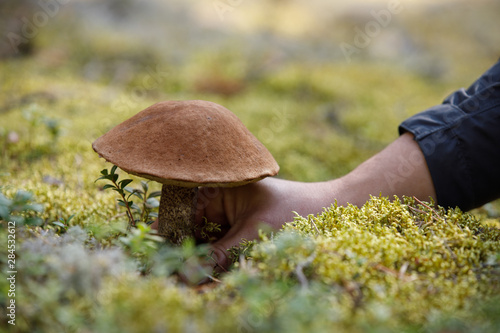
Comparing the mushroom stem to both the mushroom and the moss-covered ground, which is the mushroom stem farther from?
the moss-covered ground

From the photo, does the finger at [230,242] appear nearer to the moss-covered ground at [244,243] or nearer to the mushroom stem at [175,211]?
the moss-covered ground at [244,243]

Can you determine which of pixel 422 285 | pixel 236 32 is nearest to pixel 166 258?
pixel 422 285

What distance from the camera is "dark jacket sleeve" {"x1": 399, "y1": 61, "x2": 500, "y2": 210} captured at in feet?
5.85

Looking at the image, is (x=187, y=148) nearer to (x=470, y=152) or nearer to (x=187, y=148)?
(x=187, y=148)

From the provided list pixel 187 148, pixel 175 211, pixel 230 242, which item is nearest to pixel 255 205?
pixel 230 242

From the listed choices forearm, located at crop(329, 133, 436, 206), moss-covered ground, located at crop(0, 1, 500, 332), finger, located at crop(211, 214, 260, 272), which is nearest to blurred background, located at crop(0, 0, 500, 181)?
moss-covered ground, located at crop(0, 1, 500, 332)

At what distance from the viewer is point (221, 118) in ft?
4.75

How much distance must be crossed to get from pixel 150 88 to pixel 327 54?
4449 mm

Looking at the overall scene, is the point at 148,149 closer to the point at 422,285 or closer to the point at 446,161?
the point at 422,285

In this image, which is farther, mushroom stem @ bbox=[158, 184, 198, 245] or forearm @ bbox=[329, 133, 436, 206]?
forearm @ bbox=[329, 133, 436, 206]

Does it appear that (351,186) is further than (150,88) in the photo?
No

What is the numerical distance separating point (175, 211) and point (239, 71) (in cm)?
456

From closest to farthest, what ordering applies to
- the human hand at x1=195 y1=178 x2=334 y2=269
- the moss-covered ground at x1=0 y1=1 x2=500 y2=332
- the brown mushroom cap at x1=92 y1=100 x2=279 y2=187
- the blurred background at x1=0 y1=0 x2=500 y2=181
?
the moss-covered ground at x1=0 y1=1 x2=500 y2=332, the brown mushroom cap at x1=92 y1=100 x2=279 y2=187, the human hand at x1=195 y1=178 x2=334 y2=269, the blurred background at x1=0 y1=0 x2=500 y2=181

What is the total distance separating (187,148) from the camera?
1308 mm
